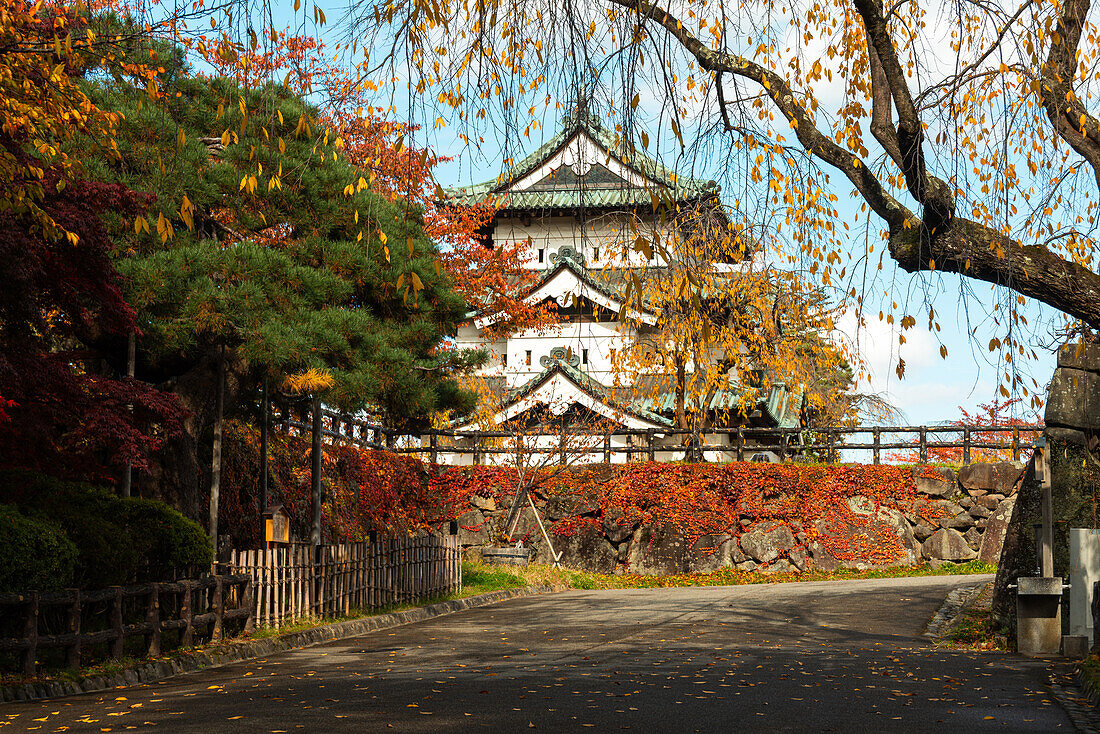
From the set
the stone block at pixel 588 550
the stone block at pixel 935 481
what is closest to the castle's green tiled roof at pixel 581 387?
the stone block at pixel 588 550

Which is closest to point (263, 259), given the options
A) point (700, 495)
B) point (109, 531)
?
point (109, 531)

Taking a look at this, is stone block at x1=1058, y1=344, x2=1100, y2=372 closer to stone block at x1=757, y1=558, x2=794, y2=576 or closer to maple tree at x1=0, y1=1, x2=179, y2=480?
maple tree at x1=0, y1=1, x2=179, y2=480

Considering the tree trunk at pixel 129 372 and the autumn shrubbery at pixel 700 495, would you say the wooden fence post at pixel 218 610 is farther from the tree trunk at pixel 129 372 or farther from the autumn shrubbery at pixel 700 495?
the autumn shrubbery at pixel 700 495

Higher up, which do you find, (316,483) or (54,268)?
(54,268)

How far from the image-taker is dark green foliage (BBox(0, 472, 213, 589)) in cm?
939

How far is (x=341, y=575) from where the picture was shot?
45.7ft

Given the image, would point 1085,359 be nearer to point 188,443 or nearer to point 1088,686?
point 1088,686

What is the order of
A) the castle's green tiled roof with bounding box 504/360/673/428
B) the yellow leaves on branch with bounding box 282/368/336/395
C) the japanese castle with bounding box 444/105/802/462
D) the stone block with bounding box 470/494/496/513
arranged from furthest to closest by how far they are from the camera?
the castle's green tiled roof with bounding box 504/360/673/428 → the japanese castle with bounding box 444/105/802/462 → the stone block with bounding box 470/494/496/513 → the yellow leaves on branch with bounding box 282/368/336/395

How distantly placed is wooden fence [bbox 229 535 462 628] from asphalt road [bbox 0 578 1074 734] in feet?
2.68

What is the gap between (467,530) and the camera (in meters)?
26.7

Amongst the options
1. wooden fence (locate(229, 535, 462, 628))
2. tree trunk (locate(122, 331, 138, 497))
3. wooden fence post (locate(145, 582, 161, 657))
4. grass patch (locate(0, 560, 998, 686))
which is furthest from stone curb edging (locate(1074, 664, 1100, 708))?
tree trunk (locate(122, 331, 138, 497))

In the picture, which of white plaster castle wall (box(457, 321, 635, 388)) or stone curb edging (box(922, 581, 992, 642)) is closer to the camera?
stone curb edging (box(922, 581, 992, 642))

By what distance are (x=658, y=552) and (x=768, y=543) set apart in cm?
267

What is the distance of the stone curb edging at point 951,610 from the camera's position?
1321cm
